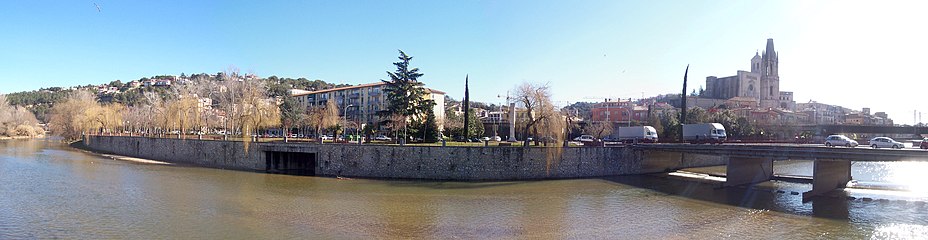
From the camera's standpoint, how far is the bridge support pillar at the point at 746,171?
133 ft

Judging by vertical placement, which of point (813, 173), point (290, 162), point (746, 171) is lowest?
point (290, 162)

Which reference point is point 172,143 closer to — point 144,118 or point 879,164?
point 144,118

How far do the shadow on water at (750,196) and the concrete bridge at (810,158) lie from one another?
1113 mm

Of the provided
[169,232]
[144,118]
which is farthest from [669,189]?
[144,118]

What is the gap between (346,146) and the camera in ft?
144

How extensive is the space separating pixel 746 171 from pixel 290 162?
4085 cm

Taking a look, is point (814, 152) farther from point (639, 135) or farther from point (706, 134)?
point (639, 135)

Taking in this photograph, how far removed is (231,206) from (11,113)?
404 feet

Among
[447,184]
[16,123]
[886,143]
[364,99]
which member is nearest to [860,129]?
[886,143]

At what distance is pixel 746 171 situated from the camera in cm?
4134

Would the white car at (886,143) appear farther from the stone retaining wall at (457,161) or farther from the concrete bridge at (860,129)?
the concrete bridge at (860,129)

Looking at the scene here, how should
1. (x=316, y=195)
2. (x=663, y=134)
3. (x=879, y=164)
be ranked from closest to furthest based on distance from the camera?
(x=316, y=195)
(x=879, y=164)
(x=663, y=134)

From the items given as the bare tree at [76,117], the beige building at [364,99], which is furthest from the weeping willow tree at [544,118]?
the bare tree at [76,117]

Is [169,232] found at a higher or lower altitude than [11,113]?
lower
